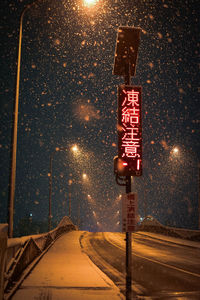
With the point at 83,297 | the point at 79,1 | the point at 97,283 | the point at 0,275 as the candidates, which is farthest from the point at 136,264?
the point at 79,1

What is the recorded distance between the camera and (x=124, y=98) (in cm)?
860

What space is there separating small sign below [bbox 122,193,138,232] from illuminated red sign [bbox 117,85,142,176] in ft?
1.86

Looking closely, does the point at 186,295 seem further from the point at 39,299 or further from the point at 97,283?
the point at 39,299

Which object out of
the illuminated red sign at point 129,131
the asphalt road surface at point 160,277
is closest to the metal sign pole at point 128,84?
the illuminated red sign at point 129,131

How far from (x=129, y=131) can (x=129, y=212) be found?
1970mm

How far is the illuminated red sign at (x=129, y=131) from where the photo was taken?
8164 millimetres

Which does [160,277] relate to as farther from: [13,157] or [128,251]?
[13,157]

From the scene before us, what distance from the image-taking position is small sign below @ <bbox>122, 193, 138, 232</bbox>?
7.90 m

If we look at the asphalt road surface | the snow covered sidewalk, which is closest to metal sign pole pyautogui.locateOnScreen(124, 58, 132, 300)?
the snow covered sidewalk

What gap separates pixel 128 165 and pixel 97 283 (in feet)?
13.1

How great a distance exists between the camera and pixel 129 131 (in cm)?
Answer: 841

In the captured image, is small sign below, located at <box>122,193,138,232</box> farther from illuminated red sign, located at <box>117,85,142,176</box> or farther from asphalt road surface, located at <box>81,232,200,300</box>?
asphalt road surface, located at <box>81,232,200,300</box>

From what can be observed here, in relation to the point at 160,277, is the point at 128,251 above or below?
above

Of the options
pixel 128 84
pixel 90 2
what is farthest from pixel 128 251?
pixel 90 2
